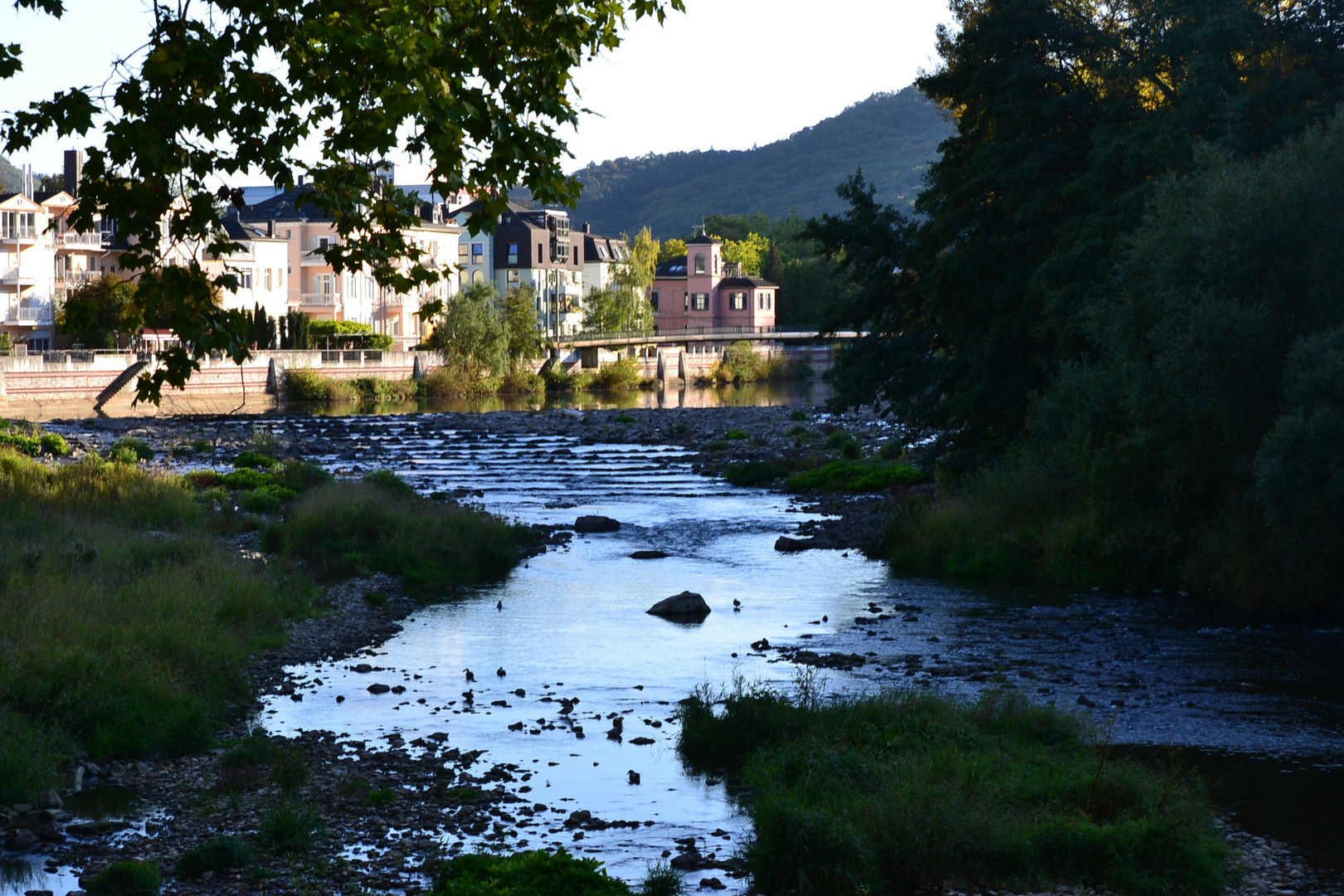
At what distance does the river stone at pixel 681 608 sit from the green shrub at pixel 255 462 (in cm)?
2408

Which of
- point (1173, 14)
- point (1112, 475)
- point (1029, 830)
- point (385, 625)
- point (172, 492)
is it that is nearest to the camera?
point (1029, 830)

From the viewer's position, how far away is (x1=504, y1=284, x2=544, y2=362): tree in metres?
106

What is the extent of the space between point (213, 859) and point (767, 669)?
1008 centimetres

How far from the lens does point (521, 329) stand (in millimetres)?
106312

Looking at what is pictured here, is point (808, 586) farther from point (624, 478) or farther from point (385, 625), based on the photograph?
point (624, 478)

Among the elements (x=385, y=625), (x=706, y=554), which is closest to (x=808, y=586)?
(x=706, y=554)

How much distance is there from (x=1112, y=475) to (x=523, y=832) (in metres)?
16.8

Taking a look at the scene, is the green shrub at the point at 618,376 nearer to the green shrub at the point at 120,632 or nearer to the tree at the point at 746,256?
the tree at the point at 746,256

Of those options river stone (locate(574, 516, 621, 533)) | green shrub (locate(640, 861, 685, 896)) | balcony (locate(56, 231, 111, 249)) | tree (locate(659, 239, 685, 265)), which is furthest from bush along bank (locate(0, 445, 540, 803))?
tree (locate(659, 239, 685, 265))

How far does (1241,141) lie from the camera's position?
27.5 meters

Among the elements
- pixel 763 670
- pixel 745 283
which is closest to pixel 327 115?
pixel 763 670

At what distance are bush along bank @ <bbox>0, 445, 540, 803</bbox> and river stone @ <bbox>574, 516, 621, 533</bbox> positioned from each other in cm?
316

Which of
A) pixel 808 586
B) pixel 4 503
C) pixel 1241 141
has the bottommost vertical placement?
pixel 808 586

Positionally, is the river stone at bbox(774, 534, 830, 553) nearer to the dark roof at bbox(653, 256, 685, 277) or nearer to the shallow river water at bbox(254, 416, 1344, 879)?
the shallow river water at bbox(254, 416, 1344, 879)
